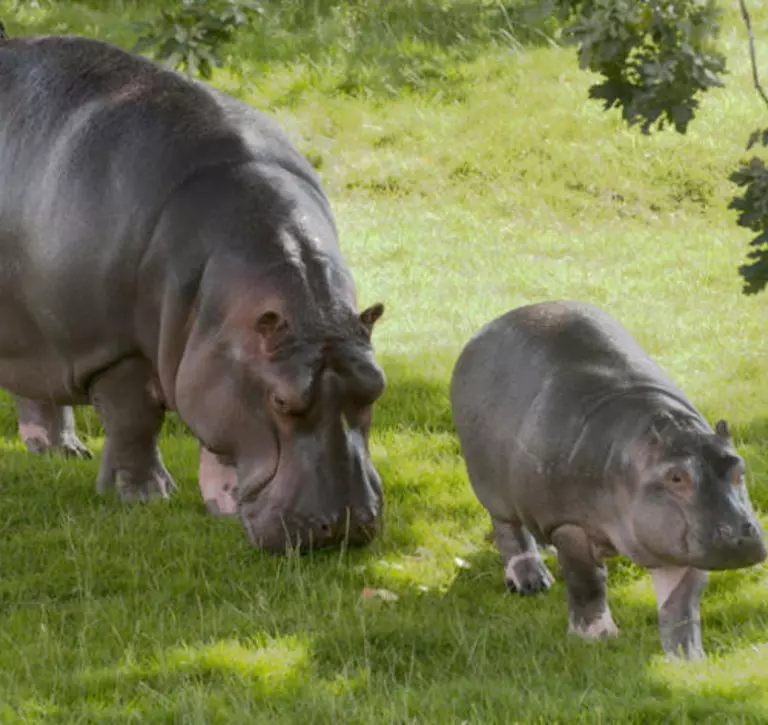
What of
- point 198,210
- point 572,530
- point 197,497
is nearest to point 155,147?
point 198,210

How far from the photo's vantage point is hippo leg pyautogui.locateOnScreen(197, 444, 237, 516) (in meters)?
6.66

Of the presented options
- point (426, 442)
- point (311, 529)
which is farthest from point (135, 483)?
point (426, 442)

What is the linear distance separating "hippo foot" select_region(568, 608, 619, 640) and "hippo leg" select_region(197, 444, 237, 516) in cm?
190

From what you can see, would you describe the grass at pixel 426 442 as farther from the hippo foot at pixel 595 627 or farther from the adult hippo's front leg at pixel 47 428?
the adult hippo's front leg at pixel 47 428

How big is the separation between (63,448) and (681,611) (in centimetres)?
382

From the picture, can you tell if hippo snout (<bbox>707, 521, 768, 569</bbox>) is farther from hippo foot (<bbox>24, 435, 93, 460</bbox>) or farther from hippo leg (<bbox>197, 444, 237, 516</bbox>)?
hippo foot (<bbox>24, 435, 93, 460</bbox>)

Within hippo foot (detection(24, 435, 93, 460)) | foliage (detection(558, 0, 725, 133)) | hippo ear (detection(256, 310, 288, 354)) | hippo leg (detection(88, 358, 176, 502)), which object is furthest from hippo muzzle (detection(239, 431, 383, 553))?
hippo foot (detection(24, 435, 93, 460))

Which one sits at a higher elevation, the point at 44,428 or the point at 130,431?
the point at 130,431

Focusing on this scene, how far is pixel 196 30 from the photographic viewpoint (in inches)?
242

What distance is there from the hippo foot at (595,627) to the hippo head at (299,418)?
931mm

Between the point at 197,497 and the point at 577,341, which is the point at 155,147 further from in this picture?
the point at 577,341

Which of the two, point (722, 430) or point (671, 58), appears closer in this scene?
point (722, 430)

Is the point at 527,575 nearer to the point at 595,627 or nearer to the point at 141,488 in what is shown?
the point at 595,627

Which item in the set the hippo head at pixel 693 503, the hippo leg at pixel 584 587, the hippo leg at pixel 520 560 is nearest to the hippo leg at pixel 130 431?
the hippo leg at pixel 520 560
